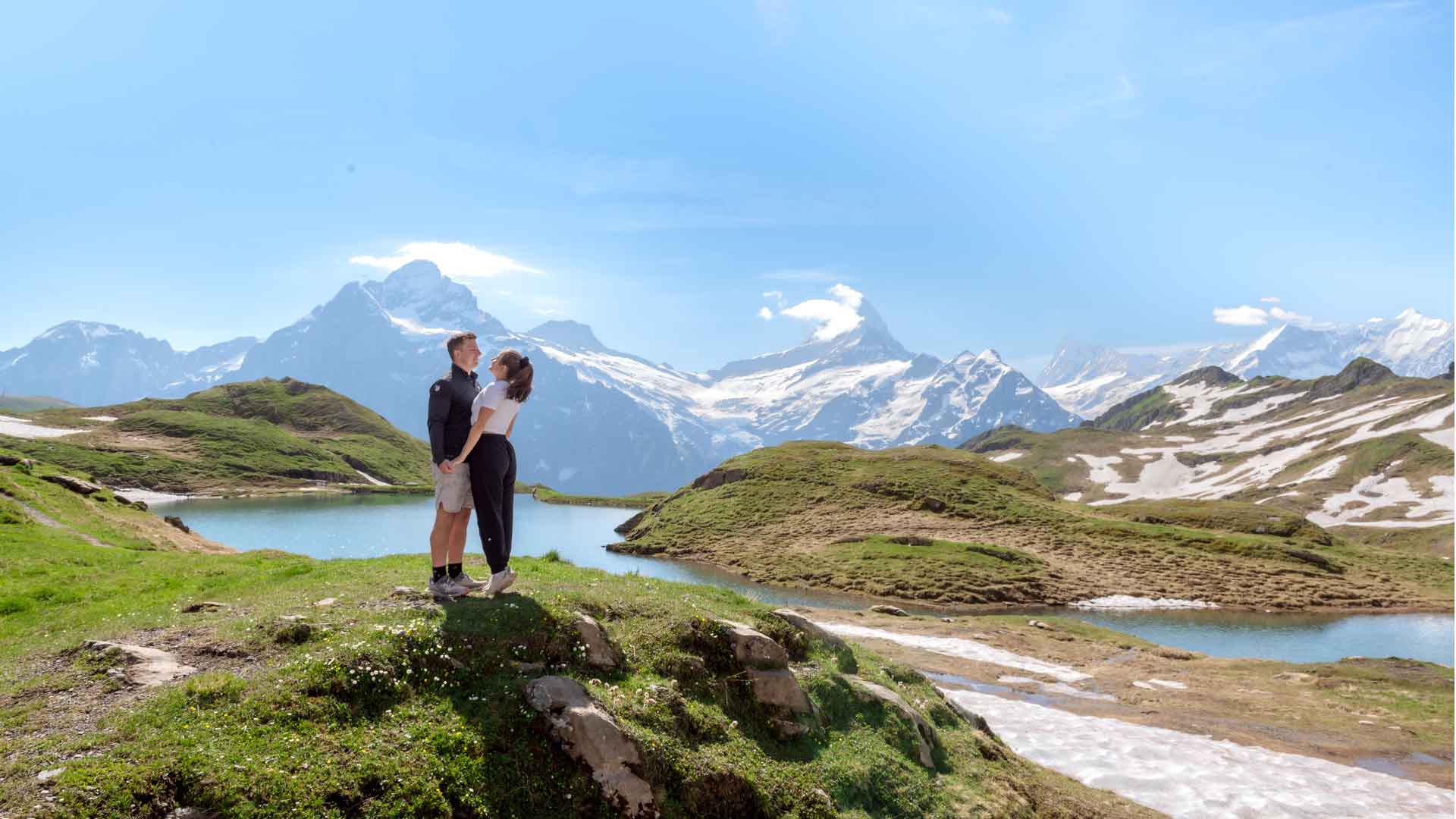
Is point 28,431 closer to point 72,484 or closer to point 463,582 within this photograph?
point 72,484

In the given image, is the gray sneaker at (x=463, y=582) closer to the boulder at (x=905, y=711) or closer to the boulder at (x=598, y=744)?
the boulder at (x=598, y=744)

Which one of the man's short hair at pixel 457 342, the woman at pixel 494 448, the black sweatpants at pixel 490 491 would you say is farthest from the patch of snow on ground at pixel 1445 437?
the man's short hair at pixel 457 342

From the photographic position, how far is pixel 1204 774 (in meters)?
21.5

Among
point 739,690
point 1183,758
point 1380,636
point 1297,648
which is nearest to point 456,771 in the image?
point 739,690

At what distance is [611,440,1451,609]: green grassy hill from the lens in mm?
79750

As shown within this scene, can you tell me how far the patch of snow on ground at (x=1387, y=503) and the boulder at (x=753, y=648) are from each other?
583 feet

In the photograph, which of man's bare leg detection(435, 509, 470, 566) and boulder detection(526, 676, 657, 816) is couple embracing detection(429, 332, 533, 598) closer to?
man's bare leg detection(435, 509, 470, 566)

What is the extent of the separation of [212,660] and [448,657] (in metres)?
3.74

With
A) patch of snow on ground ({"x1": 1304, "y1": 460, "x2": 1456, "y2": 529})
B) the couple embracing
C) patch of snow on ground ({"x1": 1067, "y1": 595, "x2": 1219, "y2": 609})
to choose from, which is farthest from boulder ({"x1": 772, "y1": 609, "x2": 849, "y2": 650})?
patch of snow on ground ({"x1": 1304, "y1": 460, "x2": 1456, "y2": 529})

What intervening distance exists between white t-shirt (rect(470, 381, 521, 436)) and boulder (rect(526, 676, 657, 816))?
5.20 m

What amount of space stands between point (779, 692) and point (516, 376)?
8231 mm

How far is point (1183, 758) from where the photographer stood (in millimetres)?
22734

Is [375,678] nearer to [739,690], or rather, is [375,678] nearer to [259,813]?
[259,813]

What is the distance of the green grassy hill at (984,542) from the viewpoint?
79.8 meters
